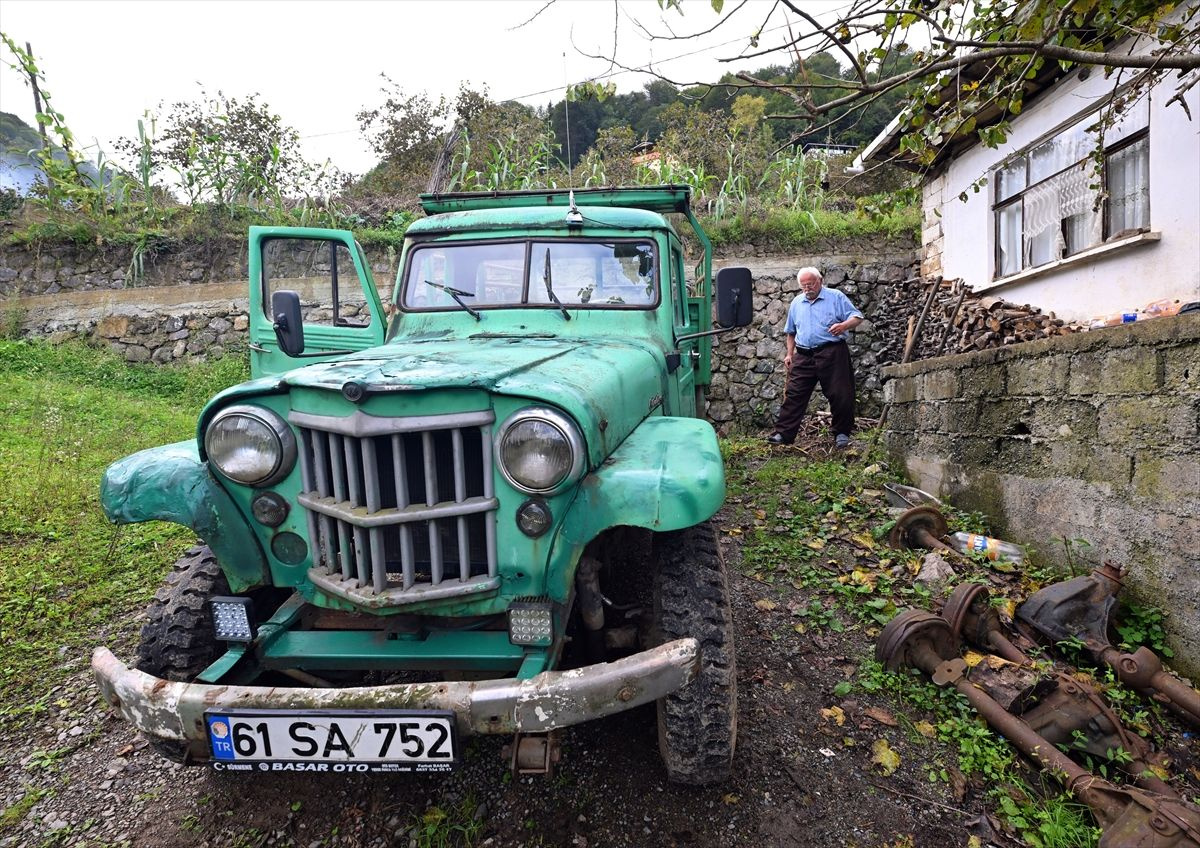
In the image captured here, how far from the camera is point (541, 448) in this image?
1.79 meters

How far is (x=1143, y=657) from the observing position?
2465 millimetres

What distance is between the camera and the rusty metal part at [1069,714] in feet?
7.20

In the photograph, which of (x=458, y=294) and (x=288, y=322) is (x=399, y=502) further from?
(x=288, y=322)

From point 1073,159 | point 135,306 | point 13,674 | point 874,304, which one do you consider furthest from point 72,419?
point 1073,159

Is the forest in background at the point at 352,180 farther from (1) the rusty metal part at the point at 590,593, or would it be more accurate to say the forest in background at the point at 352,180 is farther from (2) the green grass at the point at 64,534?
(1) the rusty metal part at the point at 590,593

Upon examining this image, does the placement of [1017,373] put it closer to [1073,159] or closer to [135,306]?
[1073,159]

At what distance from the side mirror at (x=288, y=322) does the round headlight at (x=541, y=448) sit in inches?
80.6

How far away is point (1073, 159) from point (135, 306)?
37.7 feet

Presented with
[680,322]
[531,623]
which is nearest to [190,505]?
[531,623]

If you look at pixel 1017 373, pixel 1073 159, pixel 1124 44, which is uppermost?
pixel 1124 44

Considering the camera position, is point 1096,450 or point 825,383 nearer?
point 1096,450

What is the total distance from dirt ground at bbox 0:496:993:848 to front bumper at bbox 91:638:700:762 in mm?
526

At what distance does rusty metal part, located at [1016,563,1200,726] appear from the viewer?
2461 mm

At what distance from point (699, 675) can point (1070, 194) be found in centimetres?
619
